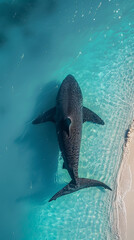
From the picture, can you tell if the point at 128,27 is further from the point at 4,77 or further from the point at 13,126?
the point at 13,126

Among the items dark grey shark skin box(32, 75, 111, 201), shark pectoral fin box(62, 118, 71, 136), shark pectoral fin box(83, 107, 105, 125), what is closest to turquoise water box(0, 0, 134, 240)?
shark pectoral fin box(83, 107, 105, 125)

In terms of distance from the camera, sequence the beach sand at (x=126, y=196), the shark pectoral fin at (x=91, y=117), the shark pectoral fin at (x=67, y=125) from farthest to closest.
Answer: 1. the shark pectoral fin at (x=91, y=117)
2. the beach sand at (x=126, y=196)
3. the shark pectoral fin at (x=67, y=125)

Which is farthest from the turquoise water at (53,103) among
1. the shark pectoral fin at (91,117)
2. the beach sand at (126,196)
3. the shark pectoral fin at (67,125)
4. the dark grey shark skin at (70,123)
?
the shark pectoral fin at (67,125)

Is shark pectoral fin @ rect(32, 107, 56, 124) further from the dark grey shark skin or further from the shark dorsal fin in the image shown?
the shark dorsal fin

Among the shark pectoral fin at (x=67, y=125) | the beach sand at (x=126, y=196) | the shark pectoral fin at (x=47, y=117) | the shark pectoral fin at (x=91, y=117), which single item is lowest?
the beach sand at (x=126, y=196)

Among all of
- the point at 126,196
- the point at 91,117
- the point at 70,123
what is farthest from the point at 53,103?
the point at 126,196

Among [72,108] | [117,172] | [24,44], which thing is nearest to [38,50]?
[24,44]

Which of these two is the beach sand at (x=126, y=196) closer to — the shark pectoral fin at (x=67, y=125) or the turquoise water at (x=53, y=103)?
the turquoise water at (x=53, y=103)
